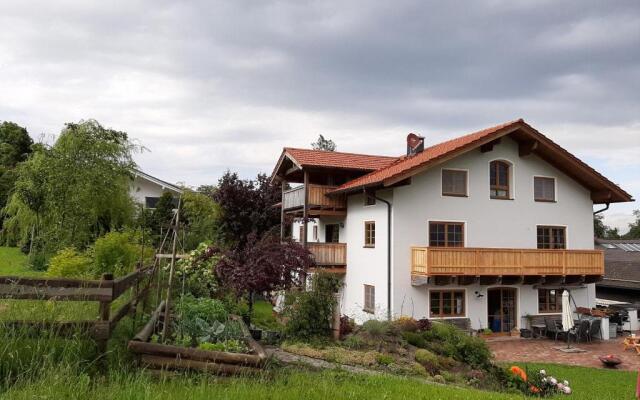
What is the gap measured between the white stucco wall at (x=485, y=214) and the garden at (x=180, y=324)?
8.38 feet

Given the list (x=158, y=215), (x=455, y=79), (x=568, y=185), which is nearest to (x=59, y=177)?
(x=158, y=215)

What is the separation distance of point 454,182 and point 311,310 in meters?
10.2

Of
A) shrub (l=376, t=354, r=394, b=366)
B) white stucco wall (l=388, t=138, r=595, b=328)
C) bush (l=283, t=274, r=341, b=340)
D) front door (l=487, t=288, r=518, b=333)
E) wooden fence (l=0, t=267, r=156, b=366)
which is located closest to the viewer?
wooden fence (l=0, t=267, r=156, b=366)

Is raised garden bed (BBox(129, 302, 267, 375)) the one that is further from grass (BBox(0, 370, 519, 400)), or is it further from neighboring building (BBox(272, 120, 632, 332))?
neighboring building (BBox(272, 120, 632, 332))

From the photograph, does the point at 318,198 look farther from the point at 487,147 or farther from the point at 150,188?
the point at 150,188

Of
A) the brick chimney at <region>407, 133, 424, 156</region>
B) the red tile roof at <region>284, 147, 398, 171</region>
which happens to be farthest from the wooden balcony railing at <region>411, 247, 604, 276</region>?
the brick chimney at <region>407, 133, 424, 156</region>

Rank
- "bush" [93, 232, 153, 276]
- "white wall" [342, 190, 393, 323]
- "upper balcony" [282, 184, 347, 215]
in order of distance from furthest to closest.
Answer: "upper balcony" [282, 184, 347, 215] → "white wall" [342, 190, 393, 323] → "bush" [93, 232, 153, 276]

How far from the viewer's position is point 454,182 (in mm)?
20234

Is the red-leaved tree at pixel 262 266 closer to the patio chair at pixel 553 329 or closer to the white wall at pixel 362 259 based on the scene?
the white wall at pixel 362 259

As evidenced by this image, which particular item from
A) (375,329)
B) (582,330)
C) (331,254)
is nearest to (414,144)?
(331,254)

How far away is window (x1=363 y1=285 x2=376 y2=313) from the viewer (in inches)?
790

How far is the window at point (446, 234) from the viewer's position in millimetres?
19766

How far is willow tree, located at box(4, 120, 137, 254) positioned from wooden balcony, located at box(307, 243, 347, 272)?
8054 mm

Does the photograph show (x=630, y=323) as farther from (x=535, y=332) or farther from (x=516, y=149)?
(x=516, y=149)
